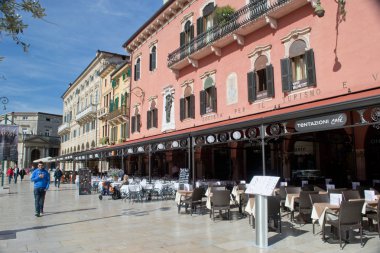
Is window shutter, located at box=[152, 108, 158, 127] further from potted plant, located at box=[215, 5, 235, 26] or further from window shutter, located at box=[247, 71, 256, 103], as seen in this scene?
window shutter, located at box=[247, 71, 256, 103]

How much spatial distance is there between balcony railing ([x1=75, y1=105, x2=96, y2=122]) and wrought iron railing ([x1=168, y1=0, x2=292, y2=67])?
74.2ft

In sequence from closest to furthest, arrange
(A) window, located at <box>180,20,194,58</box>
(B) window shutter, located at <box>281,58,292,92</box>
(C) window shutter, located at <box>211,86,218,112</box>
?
(B) window shutter, located at <box>281,58,292,92</box>
(C) window shutter, located at <box>211,86,218,112</box>
(A) window, located at <box>180,20,194,58</box>

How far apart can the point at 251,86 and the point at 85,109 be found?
32820 mm

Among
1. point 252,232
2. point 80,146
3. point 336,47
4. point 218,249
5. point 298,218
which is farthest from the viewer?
point 80,146

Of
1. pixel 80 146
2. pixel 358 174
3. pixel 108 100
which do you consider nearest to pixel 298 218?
pixel 358 174

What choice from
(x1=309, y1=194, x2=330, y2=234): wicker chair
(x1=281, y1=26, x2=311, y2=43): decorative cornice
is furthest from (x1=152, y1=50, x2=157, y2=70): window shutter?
(x1=309, y1=194, x2=330, y2=234): wicker chair

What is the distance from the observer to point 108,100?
→ 120 feet

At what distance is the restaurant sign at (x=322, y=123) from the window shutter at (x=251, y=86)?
18.3 feet

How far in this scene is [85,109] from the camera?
1714 inches

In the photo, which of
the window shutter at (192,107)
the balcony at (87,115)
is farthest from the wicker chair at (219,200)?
the balcony at (87,115)

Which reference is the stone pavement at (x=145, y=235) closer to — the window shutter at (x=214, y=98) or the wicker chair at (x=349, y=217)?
the wicker chair at (x=349, y=217)

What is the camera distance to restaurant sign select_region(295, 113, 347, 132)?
328 inches

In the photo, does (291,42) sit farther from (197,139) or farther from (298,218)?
(298,218)

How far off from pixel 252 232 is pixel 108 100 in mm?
30674
